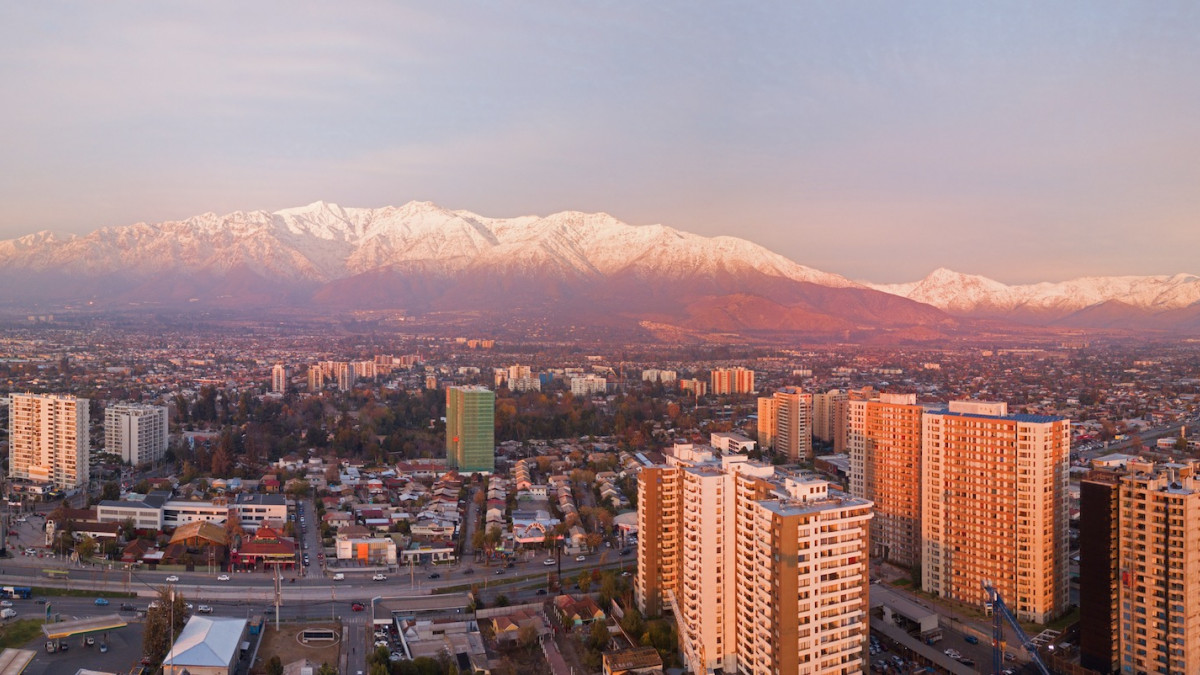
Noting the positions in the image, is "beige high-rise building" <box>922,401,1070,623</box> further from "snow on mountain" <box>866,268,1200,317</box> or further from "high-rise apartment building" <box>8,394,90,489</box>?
"snow on mountain" <box>866,268,1200,317</box>

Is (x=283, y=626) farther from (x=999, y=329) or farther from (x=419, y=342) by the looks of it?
(x=999, y=329)

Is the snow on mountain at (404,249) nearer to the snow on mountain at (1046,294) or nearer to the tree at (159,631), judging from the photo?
the snow on mountain at (1046,294)

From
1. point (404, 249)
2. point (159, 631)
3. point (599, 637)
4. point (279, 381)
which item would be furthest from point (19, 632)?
point (404, 249)

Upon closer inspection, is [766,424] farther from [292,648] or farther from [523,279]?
[523,279]

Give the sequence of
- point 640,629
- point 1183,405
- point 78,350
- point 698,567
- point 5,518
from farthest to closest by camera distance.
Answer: point 78,350, point 1183,405, point 5,518, point 640,629, point 698,567

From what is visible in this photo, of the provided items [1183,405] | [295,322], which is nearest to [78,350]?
[295,322]

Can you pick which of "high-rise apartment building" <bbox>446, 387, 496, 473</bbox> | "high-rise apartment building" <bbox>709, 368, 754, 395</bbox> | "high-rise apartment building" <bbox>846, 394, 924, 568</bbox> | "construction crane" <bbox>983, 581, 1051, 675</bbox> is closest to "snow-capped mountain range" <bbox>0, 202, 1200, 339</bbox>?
"high-rise apartment building" <bbox>709, 368, 754, 395</bbox>
